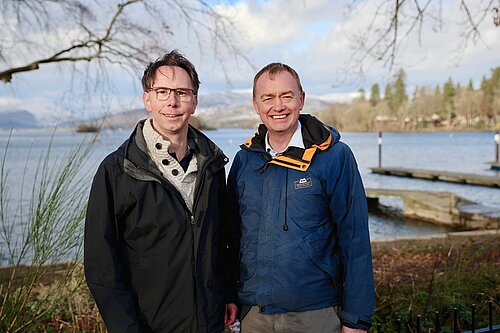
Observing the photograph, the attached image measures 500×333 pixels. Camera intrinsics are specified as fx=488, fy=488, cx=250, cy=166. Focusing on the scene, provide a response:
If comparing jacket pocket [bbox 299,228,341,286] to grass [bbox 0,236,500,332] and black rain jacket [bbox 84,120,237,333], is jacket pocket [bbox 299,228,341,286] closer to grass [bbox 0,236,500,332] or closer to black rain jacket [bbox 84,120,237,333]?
black rain jacket [bbox 84,120,237,333]

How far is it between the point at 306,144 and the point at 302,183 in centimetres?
20

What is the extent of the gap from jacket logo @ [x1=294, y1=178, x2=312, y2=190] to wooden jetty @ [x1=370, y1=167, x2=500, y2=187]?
23.9 metres

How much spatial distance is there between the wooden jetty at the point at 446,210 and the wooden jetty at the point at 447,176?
23.8 feet

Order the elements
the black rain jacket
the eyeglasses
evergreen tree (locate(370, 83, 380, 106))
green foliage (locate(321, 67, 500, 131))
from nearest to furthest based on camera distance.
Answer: the black rain jacket < the eyeglasses < green foliage (locate(321, 67, 500, 131)) < evergreen tree (locate(370, 83, 380, 106))

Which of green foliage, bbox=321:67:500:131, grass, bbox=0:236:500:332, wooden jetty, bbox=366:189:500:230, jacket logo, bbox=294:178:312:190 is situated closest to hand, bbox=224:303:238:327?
jacket logo, bbox=294:178:312:190

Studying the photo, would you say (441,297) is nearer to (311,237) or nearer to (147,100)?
(311,237)

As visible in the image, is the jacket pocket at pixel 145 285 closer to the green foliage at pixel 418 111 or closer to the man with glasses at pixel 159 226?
the man with glasses at pixel 159 226

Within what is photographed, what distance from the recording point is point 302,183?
2350 mm

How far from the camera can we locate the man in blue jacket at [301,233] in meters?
2.32

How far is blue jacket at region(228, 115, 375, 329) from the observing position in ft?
7.59

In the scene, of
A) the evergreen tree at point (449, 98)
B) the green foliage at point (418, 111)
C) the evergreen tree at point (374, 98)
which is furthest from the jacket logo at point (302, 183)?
the evergreen tree at point (374, 98)

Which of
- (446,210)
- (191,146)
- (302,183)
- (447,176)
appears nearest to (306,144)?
(302,183)

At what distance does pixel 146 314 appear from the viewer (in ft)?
7.27

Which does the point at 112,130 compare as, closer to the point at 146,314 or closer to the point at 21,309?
the point at 21,309
